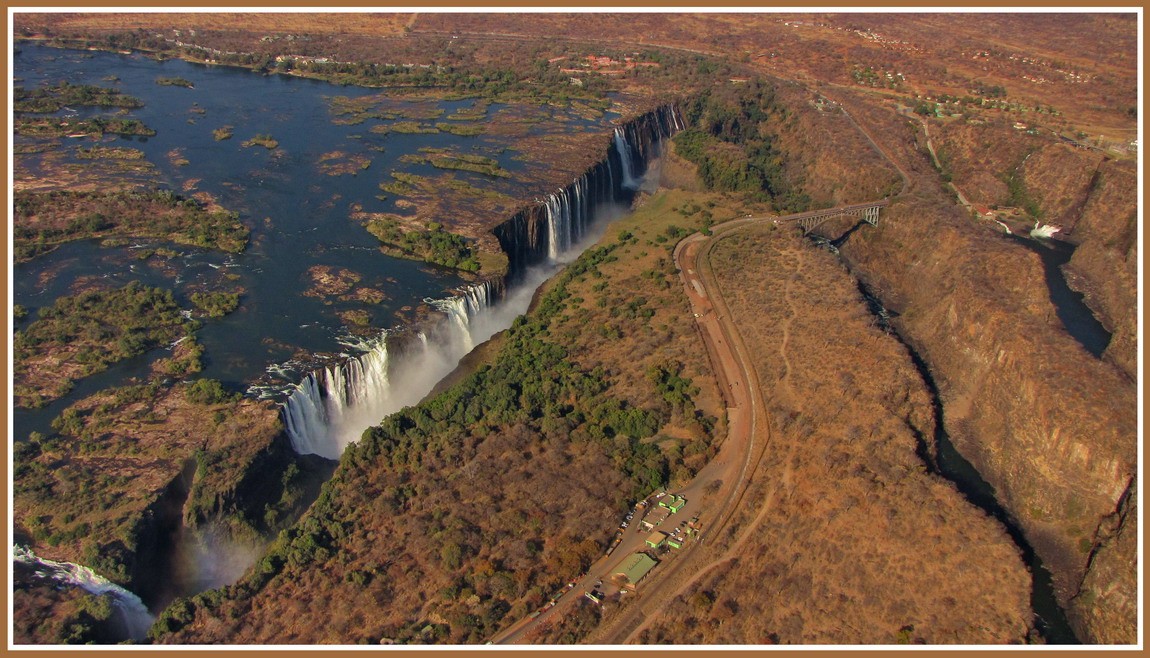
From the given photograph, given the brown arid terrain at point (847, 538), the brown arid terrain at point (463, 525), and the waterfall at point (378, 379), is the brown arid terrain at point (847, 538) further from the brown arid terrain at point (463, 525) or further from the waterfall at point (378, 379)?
the waterfall at point (378, 379)

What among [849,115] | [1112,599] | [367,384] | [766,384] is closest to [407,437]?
[367,384]

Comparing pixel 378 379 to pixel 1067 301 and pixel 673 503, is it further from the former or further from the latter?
pixel 1067 301

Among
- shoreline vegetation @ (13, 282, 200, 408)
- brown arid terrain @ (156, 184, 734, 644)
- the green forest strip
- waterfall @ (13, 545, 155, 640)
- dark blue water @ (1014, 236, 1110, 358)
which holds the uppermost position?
the green forest strip

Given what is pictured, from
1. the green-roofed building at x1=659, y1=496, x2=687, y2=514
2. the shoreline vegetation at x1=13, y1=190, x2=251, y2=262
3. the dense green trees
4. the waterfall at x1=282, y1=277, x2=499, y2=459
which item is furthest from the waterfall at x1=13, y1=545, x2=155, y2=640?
the dense green trees

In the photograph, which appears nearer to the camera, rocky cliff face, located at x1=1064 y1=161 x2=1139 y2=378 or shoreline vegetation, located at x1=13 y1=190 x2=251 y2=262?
rocky cliff face, located at x1=1064 y1=161 x2=1139 y2=378

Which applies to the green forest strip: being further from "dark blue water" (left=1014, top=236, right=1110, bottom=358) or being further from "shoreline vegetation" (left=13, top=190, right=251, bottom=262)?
"dark blue water" (left=1014, top=236, right=1110, bottom=358)

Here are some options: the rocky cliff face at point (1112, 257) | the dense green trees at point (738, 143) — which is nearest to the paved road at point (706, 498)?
the dense green trees at point (738, 143)

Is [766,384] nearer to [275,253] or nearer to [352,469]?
[352,469]
